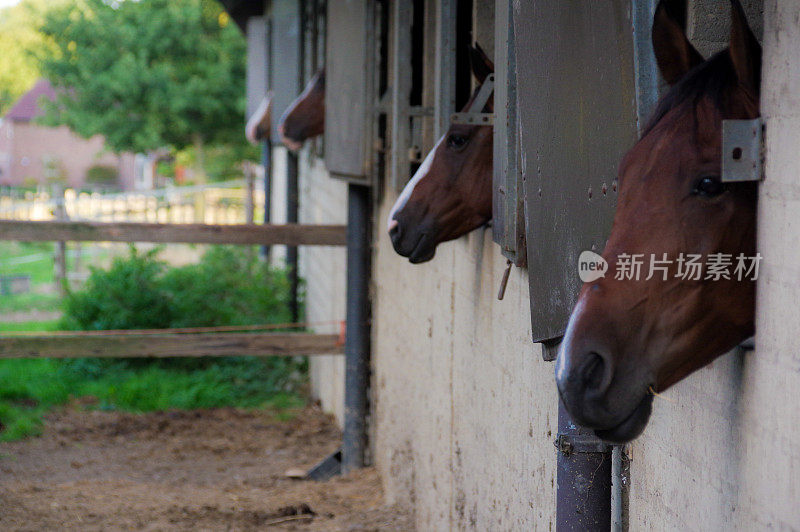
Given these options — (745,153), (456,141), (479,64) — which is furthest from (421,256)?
(745,153)

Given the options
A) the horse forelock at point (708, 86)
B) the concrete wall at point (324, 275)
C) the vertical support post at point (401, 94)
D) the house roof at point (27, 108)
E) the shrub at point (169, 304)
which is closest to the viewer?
the horse forelock at point (708, 86)

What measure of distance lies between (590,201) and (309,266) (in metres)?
8.11

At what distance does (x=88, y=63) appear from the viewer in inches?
963

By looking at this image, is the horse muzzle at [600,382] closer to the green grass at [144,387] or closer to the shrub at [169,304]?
the green grass at [144,387]

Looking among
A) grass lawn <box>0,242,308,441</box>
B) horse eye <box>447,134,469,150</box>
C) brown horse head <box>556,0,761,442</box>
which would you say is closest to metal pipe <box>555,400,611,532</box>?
brown horse head <box>556,0,761,442</box>

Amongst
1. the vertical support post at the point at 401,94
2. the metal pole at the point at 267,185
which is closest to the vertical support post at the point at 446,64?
the vertical support post at the point at 401,94

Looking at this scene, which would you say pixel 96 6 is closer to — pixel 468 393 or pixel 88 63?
pixel 88 63

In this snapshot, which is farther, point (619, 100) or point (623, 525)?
point (623, 525)

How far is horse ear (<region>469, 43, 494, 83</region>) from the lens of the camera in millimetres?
3236

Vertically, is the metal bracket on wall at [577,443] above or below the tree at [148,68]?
below

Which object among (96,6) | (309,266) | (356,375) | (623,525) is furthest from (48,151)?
(623,525)

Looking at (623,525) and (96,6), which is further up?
(96,6)

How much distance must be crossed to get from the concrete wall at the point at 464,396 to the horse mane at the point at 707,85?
1.20 metres

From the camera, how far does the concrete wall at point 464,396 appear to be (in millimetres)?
2906
